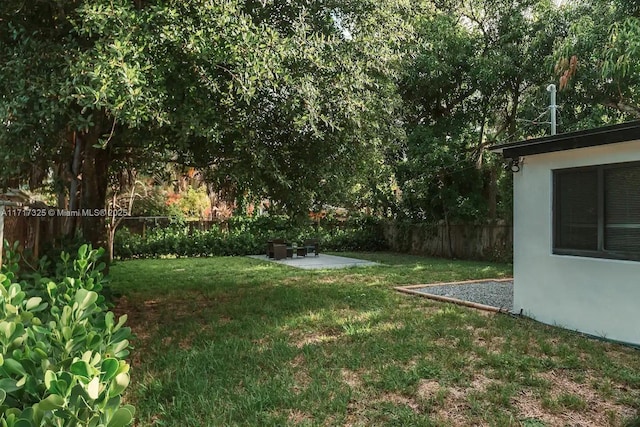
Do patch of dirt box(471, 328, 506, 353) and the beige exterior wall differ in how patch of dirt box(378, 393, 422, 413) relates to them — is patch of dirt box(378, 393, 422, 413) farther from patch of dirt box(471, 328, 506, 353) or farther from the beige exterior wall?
the beige exterior wall

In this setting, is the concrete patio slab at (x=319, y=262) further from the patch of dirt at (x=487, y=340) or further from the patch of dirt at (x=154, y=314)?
the patch of dirt at (x=487, y=340)

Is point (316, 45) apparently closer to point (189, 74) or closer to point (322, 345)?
point (189, 74)

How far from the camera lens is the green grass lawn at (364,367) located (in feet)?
10.7

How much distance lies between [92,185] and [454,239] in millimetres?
11697

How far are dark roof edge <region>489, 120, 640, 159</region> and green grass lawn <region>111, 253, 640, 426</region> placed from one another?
2.14 metres

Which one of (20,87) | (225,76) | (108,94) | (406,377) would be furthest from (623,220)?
(20,87)

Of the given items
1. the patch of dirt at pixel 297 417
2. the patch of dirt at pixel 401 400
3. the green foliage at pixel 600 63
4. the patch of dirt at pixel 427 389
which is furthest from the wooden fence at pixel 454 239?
the patch of dirt at pixel 297 417

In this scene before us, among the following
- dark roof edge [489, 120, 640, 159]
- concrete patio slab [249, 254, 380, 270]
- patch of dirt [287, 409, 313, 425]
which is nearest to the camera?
patch of dirt [287, 409, 313, 425]

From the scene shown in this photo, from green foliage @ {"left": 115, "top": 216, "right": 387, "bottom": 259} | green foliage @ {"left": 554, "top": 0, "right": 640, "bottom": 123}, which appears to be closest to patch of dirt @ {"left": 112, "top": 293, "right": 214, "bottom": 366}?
green foliage @ {"left": 115, "top": 216, "right": 387, "bottom": 259}

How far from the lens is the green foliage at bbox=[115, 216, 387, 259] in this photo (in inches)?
584

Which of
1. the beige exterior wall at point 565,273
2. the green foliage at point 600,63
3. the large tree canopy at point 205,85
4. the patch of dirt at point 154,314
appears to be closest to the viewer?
the large tree canopy at point 205,85

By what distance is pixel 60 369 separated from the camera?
62.7 inches

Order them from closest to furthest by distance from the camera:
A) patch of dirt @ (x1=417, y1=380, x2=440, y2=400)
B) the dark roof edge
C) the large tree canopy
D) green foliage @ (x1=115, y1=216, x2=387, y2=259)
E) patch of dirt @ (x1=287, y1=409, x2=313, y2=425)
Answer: patch of dirt @ (x1=287, y1=409, x2=313, y2=425) < patch of dirt @ (x1=417, y1=380, x2=440, y2=400) < the large tree canopy < the dark roof edge < green foliage @ (x1=115, y1=216, x2=387, y2=259)

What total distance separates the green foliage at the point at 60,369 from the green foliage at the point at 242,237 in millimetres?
11867
